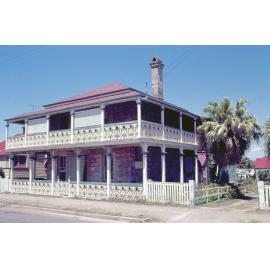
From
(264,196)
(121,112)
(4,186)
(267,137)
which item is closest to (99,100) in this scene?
(121,112)

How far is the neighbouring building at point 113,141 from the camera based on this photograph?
18328 millimetres

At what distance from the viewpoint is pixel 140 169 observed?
20.4 m

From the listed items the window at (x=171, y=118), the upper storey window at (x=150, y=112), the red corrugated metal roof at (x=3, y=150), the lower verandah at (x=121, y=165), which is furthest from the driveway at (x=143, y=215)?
the red corrugated metal roof at (x=3, y=150)

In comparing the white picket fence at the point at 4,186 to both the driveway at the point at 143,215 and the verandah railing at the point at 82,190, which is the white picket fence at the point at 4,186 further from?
the driveway at the point at 143,215

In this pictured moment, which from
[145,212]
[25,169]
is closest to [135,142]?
[145,212]

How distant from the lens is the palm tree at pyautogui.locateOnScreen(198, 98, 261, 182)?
20.2 metres

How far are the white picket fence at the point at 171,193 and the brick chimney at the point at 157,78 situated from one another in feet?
30.0

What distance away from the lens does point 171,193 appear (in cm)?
1623

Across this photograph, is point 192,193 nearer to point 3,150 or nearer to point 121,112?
point 121,112

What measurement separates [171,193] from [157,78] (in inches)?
425

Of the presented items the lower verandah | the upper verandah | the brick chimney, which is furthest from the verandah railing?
the brick chimney

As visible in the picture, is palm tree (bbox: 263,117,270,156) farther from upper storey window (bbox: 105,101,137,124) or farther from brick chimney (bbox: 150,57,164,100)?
brick chimney (bbox: 150,57,164,100)
